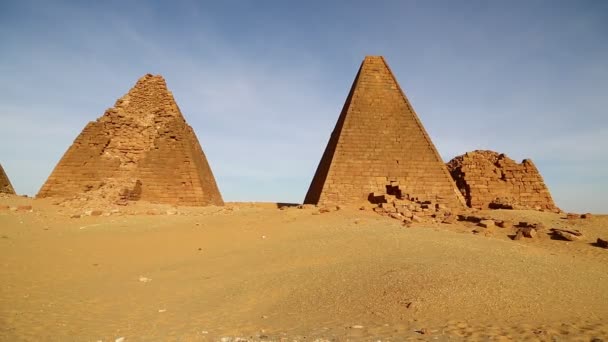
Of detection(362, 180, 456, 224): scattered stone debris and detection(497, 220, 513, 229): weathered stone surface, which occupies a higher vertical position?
detection(362, 180, 456, 224): scattered stone debris

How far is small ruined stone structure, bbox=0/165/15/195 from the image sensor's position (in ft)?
68.5

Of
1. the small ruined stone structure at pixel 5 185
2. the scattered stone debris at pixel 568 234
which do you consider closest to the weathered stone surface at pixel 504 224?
the scattered stone debris at pixel 568 234

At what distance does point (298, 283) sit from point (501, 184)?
13.0 m

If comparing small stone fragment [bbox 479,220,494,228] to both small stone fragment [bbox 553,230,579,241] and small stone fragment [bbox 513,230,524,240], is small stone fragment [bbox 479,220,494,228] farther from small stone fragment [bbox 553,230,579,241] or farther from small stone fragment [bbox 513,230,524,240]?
small stone fragment [bbox 553,230,579,241]

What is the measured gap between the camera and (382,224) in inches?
428

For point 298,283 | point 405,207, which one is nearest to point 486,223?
point 405,207

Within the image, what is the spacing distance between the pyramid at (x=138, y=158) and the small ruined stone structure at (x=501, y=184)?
1007 cm

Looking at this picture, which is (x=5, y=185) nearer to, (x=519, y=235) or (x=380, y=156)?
(x=380, y=156)

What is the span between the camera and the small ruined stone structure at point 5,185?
2088 centimetres

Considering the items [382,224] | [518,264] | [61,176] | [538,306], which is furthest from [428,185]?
[61,176]

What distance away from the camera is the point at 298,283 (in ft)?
20.9

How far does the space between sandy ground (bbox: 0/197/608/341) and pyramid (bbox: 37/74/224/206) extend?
13.3 ft

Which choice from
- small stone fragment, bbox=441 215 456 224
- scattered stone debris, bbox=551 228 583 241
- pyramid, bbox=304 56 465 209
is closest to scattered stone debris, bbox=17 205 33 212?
pyramid, bbox=304 56 465 209

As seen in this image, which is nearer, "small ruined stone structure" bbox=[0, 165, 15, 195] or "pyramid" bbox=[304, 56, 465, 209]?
"pyramid" bbox=[304, 56, 465, 209]
